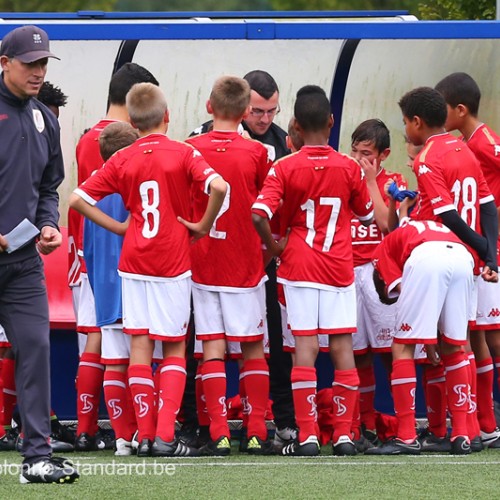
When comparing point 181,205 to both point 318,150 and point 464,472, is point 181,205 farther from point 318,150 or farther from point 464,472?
point 464,472

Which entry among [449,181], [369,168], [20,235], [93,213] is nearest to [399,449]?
[449,181]

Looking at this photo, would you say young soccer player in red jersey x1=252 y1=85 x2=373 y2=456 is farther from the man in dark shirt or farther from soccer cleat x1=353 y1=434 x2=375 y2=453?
the man in dark shirt

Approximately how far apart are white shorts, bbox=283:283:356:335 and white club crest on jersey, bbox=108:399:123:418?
98 cm

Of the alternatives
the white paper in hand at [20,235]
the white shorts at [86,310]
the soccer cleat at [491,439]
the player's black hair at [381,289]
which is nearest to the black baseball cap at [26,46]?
the white paper in hand at [20,235]

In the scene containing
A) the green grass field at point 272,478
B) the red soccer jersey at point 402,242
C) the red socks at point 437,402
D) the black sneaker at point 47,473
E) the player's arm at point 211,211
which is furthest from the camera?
the red socks at point 437,402

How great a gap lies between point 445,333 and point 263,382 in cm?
97

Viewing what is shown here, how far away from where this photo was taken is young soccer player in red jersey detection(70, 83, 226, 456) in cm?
723

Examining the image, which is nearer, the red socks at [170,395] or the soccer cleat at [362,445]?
the red socks at [170,395]

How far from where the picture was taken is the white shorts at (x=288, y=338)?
7.72 m

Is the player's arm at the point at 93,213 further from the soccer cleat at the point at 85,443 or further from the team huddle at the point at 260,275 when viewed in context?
the soccer cleat at the point at 85,443

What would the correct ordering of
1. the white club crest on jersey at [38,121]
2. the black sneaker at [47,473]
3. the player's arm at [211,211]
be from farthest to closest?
1. the player's arm at [211,211]
2. the white club crest on jersey at [38,121]
3. the black sneaker at [47,473]

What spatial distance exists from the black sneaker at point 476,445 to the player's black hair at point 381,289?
2.75 ft

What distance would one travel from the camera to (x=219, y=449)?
7328 millimetres

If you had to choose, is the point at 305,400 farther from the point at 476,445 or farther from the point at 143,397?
the point at 476,445
